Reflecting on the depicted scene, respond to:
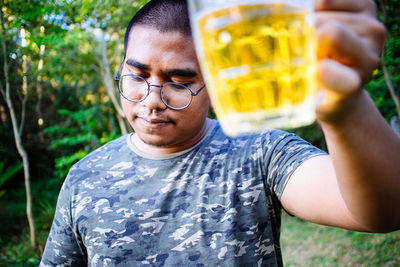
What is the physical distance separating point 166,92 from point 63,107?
11.5m

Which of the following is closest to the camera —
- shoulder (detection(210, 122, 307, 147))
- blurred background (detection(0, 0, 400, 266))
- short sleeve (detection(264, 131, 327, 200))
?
short sleeve (detection(264, 131, 327, 200))

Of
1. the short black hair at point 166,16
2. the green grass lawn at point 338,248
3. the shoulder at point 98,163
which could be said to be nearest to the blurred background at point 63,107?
the green grass lawn at point 338,248

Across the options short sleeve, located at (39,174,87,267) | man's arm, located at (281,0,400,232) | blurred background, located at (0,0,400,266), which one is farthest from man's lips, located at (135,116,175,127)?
blurred background, located at (0,0,400,266)

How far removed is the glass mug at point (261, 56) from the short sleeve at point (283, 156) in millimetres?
765

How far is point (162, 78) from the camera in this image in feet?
4.89

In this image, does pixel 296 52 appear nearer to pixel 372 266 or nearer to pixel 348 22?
pixel 348 22

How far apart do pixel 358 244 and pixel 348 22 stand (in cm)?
564

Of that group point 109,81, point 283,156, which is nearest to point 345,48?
point 283,156

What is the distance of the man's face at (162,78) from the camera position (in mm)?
1447

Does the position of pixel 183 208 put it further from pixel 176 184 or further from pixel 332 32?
pixel 332 32

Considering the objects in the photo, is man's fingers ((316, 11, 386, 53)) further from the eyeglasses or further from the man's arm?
the eyeglasses

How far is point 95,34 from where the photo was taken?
6410 millimetres

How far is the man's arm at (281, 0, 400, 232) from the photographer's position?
2.05 ft

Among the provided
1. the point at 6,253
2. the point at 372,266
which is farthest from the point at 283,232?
the point at 6,253
